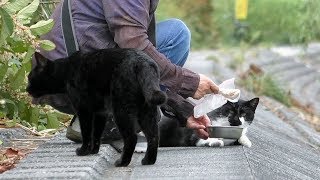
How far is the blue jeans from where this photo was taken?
21.3 feet

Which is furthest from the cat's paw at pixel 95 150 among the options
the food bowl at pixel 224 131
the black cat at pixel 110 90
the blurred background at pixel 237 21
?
the blurred background at pixel 237 21

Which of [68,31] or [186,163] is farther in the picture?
[68,31]

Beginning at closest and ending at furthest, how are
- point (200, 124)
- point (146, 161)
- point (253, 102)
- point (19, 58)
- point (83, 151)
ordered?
point (146, 161) → point (83, 151) → point (200, 124) → point (19, 58) → point (253, 102)

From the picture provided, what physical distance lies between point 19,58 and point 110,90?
6.00 feet

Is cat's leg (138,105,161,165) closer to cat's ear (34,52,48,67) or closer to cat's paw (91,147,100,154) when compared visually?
cat's paw (91,147,100,154)

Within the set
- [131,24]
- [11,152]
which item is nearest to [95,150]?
[11,152]

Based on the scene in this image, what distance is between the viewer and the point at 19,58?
7.03 metres

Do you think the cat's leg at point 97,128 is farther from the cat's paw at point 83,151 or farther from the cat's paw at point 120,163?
the cat's paw at point 120,163

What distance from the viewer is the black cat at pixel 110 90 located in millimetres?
5297

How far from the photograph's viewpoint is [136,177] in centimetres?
510

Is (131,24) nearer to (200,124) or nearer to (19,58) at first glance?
(200,124)

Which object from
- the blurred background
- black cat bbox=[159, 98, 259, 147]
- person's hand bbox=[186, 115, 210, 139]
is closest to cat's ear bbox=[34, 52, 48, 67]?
person's hand bbox=[186, 115, 210, 139]

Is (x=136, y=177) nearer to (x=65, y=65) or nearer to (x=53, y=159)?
(x=53, y=159)

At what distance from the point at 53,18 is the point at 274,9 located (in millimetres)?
22852
